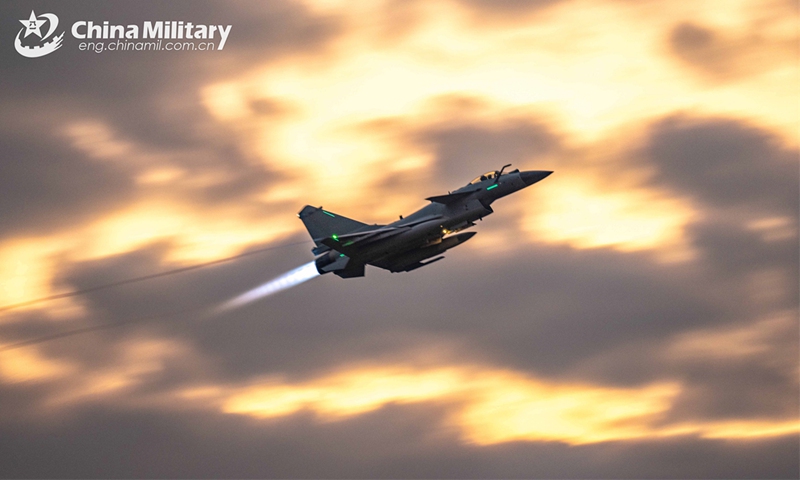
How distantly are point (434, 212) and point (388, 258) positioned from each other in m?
5.81

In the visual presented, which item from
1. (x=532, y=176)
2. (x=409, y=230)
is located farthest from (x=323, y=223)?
(x=532, y=176)

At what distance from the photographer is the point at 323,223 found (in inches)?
3442

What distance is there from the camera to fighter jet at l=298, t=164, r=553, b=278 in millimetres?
83000

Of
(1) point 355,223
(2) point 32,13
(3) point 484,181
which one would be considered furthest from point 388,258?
(2) point 32,13

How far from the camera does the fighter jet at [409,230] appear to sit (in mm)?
83000

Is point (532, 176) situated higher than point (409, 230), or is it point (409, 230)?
point (532, 176)

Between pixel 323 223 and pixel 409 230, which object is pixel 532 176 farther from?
pixel 323 223

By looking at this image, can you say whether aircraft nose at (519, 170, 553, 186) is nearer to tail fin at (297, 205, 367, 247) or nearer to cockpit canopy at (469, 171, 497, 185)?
cockpit canopy at (469, 171, 497, 185)

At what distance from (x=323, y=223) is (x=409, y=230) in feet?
28.2

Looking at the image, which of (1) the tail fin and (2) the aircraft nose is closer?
(2) the aircraft nose

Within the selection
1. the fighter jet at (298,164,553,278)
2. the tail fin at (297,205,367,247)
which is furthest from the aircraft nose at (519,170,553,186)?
the tail fin at (297,205,367,247)

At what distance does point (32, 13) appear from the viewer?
9725 cm

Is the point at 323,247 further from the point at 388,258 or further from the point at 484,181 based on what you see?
the point at 484,181

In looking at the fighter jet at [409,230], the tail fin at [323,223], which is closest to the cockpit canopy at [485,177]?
the fighter jet at [409,230]
